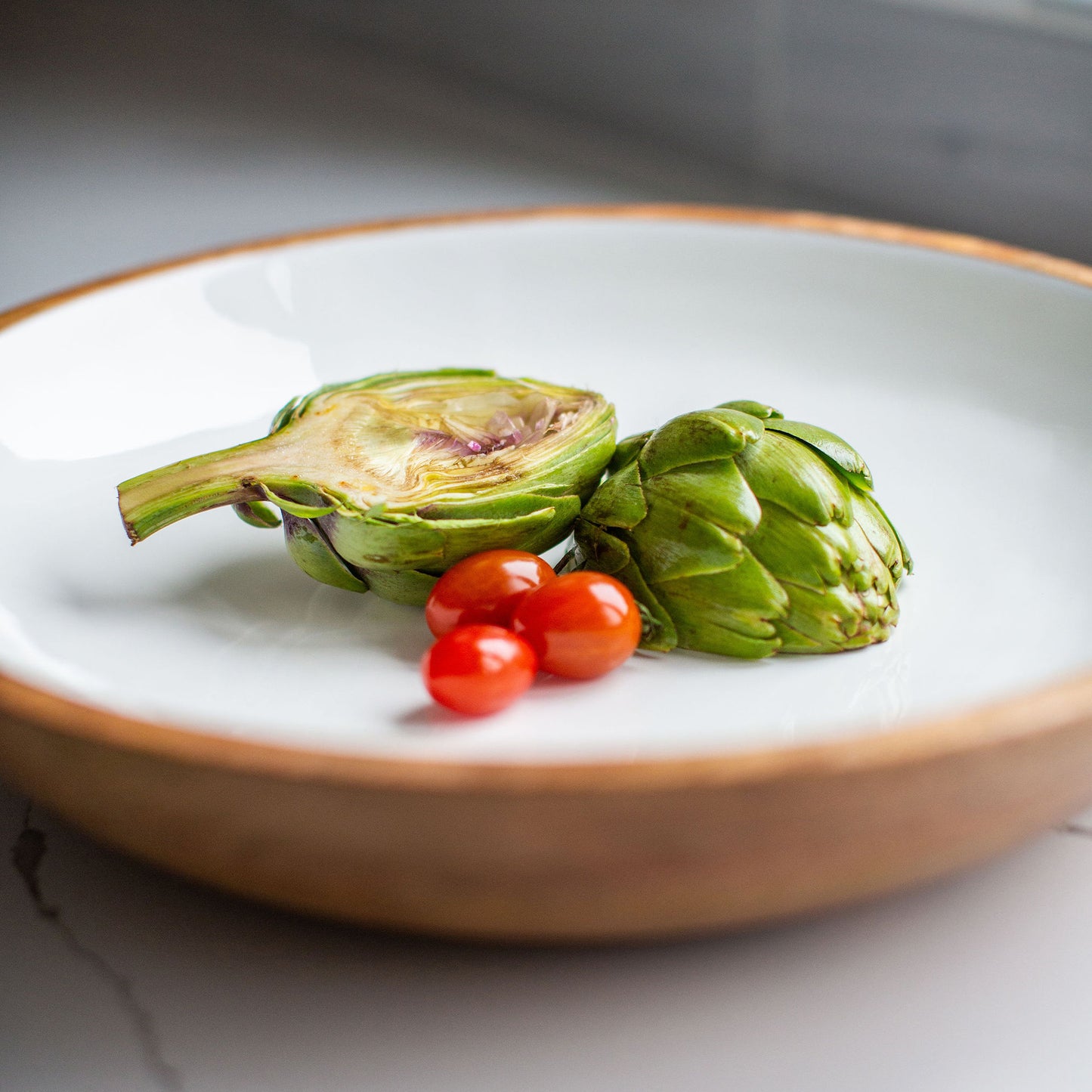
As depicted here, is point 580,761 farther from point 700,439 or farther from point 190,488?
point 190,488

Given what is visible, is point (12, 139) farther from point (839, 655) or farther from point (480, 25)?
point (839, 655)

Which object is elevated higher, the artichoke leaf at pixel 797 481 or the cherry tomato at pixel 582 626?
the artichoke leaf at pixel 797 481

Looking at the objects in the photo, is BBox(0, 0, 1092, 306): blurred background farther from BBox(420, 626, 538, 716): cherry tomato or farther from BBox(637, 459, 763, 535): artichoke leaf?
BBox(420, 626, 538, 716): cherry tomato

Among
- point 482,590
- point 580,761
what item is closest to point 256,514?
point 482,590

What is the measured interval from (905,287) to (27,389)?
842 mm

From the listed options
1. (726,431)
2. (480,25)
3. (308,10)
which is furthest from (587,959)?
(308,10)

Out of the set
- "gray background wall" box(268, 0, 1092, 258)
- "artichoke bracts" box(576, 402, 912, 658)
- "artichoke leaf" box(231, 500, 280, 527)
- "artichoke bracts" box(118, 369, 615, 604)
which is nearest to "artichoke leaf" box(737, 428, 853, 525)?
"artichoke bracts" box(576, 402, 912, 658)

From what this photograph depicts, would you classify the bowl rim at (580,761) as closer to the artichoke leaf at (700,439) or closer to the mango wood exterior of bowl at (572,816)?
the mango wood exterior of bowl at (572,816)

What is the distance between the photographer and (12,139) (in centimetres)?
276

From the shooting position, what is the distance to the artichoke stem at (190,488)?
3.14 ft

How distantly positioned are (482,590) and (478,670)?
3.9 inches

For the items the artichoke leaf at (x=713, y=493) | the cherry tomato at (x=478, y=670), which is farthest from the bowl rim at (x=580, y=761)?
the artichoke leaf at (x=713, y=493)

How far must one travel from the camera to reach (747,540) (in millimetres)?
900

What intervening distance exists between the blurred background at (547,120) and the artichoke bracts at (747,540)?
1.21 metres
